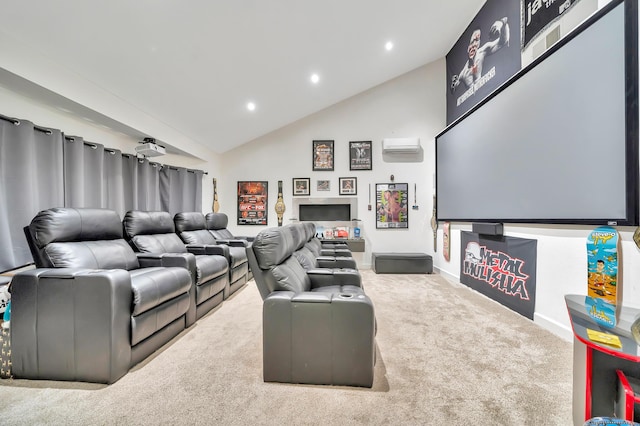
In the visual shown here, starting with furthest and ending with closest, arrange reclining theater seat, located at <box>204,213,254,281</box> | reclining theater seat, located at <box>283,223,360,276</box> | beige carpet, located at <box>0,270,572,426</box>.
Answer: reclining theater seat, located at <box>204,213,254,281</box> → reclining theater seat, located at <box>283,223,360,276</box> → beige carpet, located at <box>0,270,572,426</box>

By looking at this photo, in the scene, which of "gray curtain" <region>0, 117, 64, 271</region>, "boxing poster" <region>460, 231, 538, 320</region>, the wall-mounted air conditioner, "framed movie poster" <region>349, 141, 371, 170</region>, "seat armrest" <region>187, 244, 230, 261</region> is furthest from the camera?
"framed movie poster" <region>349, 141, 371, 170</region>

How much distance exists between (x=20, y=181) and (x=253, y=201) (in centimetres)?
344

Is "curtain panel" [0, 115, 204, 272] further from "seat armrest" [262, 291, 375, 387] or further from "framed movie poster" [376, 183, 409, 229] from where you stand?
"framed movie poster" [376, 183, 409, 229]

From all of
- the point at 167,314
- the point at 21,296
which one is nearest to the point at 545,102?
the point at 167,314

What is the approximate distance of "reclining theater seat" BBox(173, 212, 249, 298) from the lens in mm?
3258

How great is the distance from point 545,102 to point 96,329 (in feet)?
12.5

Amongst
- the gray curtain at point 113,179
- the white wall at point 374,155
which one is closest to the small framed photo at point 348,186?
the white wall at point 374,155

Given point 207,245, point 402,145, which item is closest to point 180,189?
point 207,245

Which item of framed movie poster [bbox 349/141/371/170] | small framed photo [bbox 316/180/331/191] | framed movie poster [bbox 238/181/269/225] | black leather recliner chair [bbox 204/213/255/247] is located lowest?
black leather recliner chair [bbox 204/213/255/247]

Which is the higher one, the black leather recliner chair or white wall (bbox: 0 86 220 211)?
white wall (bbox: 0 86 220 211)

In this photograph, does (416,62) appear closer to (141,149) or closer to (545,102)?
(545,102)

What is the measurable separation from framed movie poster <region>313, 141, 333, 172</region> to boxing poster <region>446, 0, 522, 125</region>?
7.68ft

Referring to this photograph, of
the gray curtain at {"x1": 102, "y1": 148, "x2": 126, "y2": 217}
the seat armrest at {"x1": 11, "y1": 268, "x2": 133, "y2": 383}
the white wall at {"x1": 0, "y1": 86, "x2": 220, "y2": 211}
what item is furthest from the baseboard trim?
the white wall at {"x1": 0, "y1": 86, "x2": 220, "y2": 211}

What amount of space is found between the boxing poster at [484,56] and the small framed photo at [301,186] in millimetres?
2967
